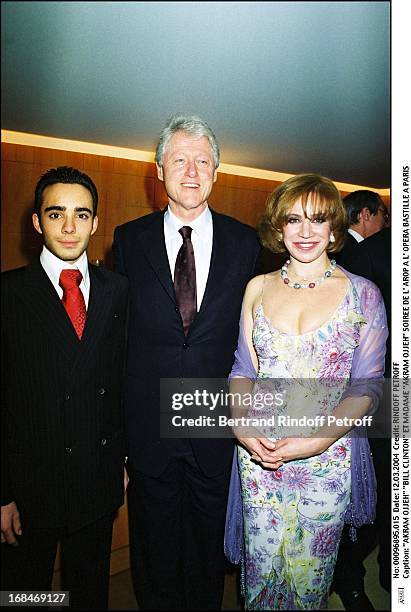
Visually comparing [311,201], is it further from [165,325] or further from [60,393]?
[60,393]

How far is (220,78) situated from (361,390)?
27.2 inches

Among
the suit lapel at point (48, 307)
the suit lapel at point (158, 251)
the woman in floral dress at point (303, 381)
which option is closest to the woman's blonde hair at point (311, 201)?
the woman in floral dress at point (303, 381)

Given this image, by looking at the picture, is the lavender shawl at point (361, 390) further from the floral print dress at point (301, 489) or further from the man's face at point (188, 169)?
the man's face at point (188, 169)

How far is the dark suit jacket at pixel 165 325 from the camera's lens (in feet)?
3.97

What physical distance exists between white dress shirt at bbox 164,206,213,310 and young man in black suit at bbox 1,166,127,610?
0.43 ft

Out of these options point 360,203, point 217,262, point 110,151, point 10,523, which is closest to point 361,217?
point 360,203

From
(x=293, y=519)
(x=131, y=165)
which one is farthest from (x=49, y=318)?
(x=293, y=519)

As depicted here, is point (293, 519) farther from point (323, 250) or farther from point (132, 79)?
point (132, 79)

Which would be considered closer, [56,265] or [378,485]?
[56,265]

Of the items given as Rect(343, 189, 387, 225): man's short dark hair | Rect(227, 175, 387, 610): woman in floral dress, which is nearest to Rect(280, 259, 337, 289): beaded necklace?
Rect(227, 175, 387, 610): woman in floral dress

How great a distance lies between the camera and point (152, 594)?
50.9 inches

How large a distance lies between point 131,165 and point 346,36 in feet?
1.61

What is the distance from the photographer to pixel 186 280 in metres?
1.22

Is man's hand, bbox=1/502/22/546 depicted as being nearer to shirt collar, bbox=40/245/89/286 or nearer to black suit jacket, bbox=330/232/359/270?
shirt collar, bbox=40/245/89/286
